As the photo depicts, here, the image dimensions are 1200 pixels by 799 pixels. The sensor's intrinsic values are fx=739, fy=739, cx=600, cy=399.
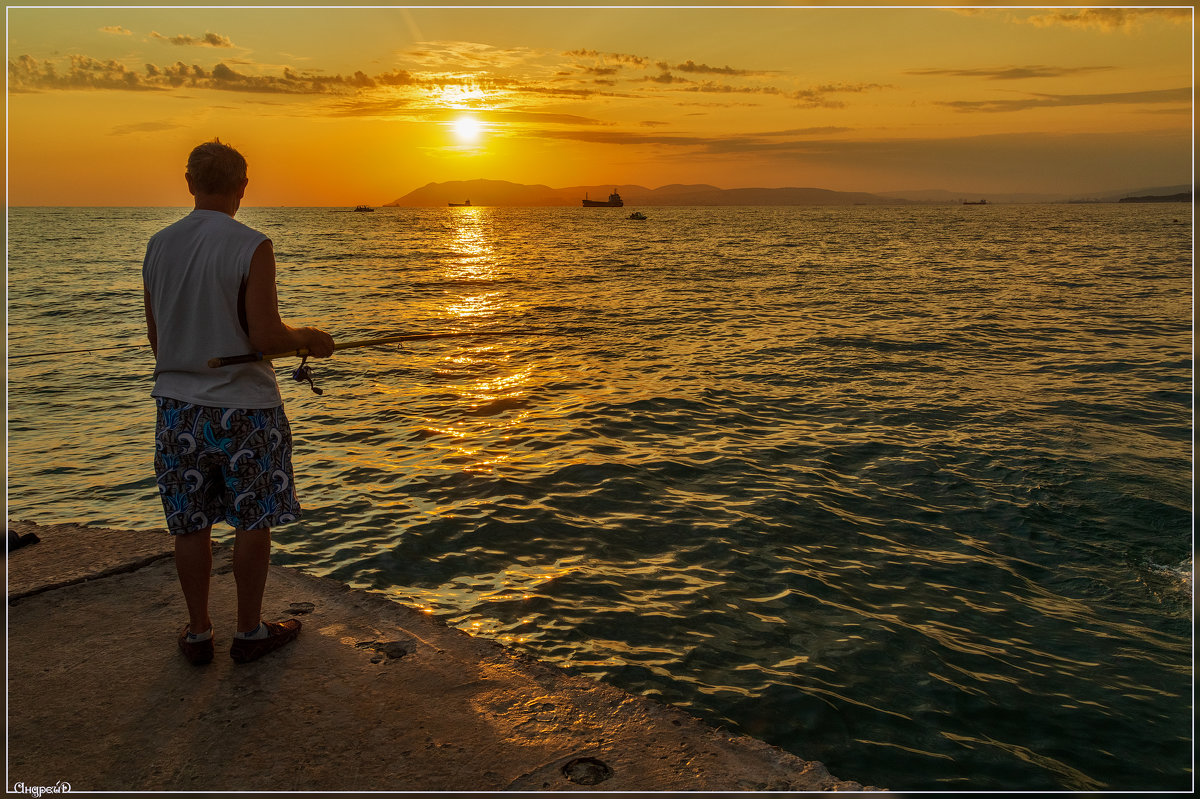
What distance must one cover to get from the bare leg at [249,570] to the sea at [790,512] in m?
1.53

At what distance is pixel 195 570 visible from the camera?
11.8 ft

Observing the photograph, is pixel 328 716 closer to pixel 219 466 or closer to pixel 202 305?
pixel 219 466

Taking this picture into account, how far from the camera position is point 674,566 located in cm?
577

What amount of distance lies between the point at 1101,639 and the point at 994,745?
5.55 ft

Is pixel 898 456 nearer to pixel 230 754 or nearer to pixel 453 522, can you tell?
pixel 453 522

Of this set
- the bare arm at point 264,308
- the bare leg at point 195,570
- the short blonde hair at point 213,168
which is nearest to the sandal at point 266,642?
the bare leg at point 195,570

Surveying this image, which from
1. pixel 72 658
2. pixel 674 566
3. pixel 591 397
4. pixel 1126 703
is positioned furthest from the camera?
pixel 591 397

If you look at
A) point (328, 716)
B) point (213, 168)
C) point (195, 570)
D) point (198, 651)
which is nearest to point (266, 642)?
point (198, 651)

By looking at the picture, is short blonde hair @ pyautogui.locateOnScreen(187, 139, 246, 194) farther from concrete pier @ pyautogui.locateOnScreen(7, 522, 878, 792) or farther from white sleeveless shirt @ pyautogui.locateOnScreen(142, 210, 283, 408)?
concrete pier @ pyautogui.locateOnScreen(7, 522, 878, 792)

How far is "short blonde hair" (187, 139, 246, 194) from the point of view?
11.3 feet

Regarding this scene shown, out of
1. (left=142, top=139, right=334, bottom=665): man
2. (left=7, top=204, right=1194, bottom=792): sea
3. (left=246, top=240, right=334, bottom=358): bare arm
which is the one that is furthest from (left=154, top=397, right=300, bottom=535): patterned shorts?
(left=7, top=204, right=1194, bottom=792): sea

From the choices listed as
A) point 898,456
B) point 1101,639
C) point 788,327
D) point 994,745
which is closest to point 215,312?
point 994,745

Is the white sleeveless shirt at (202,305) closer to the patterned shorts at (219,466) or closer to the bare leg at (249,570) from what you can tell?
the patterned shorts at (219,466)

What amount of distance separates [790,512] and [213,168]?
17.5ft
